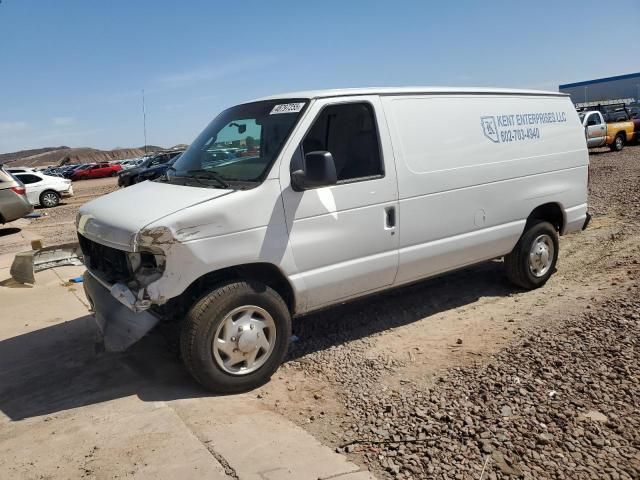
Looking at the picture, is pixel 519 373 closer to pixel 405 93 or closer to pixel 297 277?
pixel 297 277

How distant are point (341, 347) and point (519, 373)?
1.49 m

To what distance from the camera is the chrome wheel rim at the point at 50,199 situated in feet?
70.8

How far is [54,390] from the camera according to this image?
4.24m

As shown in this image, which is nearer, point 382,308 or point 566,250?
point 382,308

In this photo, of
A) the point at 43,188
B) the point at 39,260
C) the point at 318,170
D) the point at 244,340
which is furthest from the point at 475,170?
the point at 43,188

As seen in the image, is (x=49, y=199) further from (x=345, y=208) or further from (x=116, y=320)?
(x=345, y=208)

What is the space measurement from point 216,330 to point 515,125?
12.0 ft

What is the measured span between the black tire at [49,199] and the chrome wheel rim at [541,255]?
20.3m

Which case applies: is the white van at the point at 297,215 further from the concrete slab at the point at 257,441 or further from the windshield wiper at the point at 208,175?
the concrete slab at the point at 257,441

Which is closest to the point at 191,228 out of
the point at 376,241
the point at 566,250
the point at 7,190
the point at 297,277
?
the point at 297,277

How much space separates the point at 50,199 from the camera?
21.7 meters

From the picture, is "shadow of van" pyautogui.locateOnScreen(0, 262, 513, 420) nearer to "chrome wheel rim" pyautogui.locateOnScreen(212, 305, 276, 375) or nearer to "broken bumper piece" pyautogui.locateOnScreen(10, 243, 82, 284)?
"chrome wheel rim" pyautogui.locateOnScreen(212, 305, 276, 375)

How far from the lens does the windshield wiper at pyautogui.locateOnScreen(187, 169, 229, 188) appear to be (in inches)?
162

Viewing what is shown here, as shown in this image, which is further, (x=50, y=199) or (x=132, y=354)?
(x=50, y=199)
